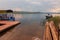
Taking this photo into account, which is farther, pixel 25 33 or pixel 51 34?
pixel 25 33

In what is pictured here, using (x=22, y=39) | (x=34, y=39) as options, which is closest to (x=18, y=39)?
(x=22, y=39)

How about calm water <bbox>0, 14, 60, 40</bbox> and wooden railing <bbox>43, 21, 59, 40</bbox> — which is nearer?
wooden railing <bbox>43, 21, 59, 40</bbox>

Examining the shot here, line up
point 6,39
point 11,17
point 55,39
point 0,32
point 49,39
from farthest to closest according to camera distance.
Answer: point 11,17
point 0,32
point 6,39
point 49,39
point 55,39

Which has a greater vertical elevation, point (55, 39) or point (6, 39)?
point (55, 39)

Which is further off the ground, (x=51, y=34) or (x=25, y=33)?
(x=51, y=34)

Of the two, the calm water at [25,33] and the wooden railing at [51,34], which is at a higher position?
the wooden railing at [51,34]

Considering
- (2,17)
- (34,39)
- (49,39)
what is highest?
(49,39)

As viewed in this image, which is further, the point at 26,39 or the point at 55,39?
the point at 26,39

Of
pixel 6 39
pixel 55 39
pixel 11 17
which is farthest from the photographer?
pixel 11 17

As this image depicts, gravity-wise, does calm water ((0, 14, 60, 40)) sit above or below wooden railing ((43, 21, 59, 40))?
below

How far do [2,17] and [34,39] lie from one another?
20.0 metres

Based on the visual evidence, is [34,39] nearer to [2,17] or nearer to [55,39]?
[55,39]

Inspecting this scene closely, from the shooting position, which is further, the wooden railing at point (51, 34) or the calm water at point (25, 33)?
the calm water at point (25, 33)

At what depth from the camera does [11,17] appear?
2995 centimetres
